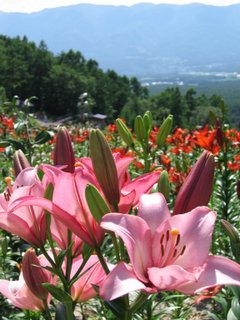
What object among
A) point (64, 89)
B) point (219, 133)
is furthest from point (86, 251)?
point (64, 89)

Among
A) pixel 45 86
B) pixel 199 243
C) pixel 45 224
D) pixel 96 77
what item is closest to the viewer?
pixel 199 243

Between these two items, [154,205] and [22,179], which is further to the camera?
[22,179]

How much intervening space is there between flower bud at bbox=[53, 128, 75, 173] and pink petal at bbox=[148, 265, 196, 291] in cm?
31

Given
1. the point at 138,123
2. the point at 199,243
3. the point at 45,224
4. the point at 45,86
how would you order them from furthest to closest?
the point at 45,86 < the point at 138,123 < the point at 45,224 < the point at 199,243

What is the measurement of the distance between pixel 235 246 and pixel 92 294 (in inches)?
11.7

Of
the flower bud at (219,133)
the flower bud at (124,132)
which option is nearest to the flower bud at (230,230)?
the flower bud at (124,132)

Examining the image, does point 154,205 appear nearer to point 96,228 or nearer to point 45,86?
point 96,228

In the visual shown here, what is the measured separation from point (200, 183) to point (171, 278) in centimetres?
18

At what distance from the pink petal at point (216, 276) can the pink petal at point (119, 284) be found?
8cm

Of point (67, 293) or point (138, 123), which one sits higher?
point (138, 123)

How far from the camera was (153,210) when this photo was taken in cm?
80

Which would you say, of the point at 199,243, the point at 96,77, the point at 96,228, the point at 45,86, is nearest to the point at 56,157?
the point at 96,228

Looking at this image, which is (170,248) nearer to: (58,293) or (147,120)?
(58,293)

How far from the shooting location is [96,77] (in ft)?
203
